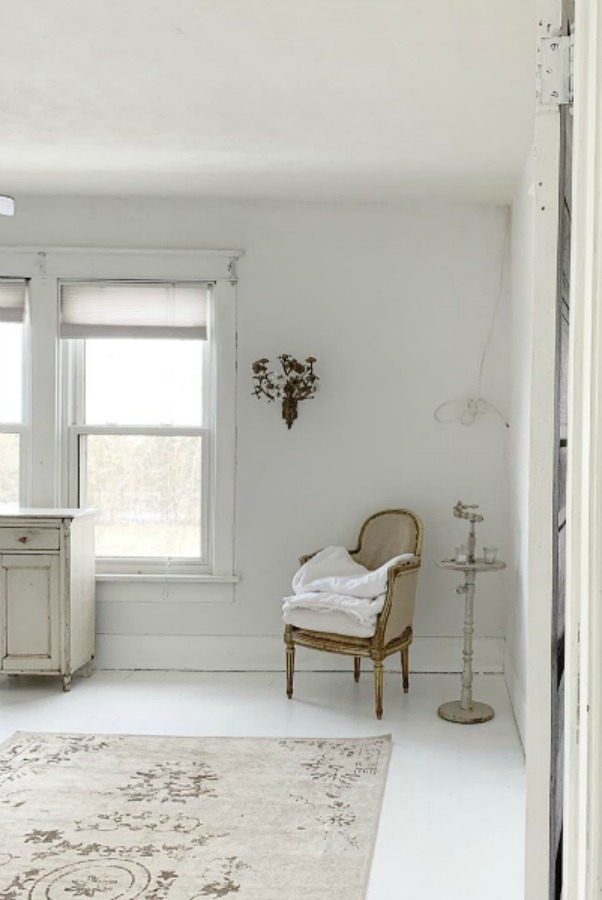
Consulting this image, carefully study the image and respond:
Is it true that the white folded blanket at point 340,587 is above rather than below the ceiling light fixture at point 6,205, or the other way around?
below

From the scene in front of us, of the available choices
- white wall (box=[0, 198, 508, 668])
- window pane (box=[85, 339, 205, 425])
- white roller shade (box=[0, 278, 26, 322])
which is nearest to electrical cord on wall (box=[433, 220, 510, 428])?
white wall (box=[0, 198, 508, 668])

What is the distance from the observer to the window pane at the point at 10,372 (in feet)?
17.9

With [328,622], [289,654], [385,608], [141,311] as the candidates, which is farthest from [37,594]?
[385,608]

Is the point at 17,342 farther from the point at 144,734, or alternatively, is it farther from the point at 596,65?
the point at 596,65

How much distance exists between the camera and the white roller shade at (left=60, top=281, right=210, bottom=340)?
211 inches

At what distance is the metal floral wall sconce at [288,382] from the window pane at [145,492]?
535mm

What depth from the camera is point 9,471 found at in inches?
215

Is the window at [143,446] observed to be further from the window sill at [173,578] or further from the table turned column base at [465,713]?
the table turned column base at [465,713]

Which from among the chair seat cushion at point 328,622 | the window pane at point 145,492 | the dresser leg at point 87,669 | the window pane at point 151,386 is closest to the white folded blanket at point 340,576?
the chair seat cushion at point 328,622

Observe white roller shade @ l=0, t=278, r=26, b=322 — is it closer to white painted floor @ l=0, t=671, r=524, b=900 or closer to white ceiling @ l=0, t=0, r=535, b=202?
white ceiling @ l=0, t=0, r=535, b=202

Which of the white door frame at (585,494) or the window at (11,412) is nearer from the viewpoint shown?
the white door frame at (585,494)

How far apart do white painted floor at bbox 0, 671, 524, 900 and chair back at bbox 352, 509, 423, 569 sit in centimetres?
66

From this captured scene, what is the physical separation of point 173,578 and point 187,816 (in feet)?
7.06

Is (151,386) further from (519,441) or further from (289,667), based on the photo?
(519,441)
